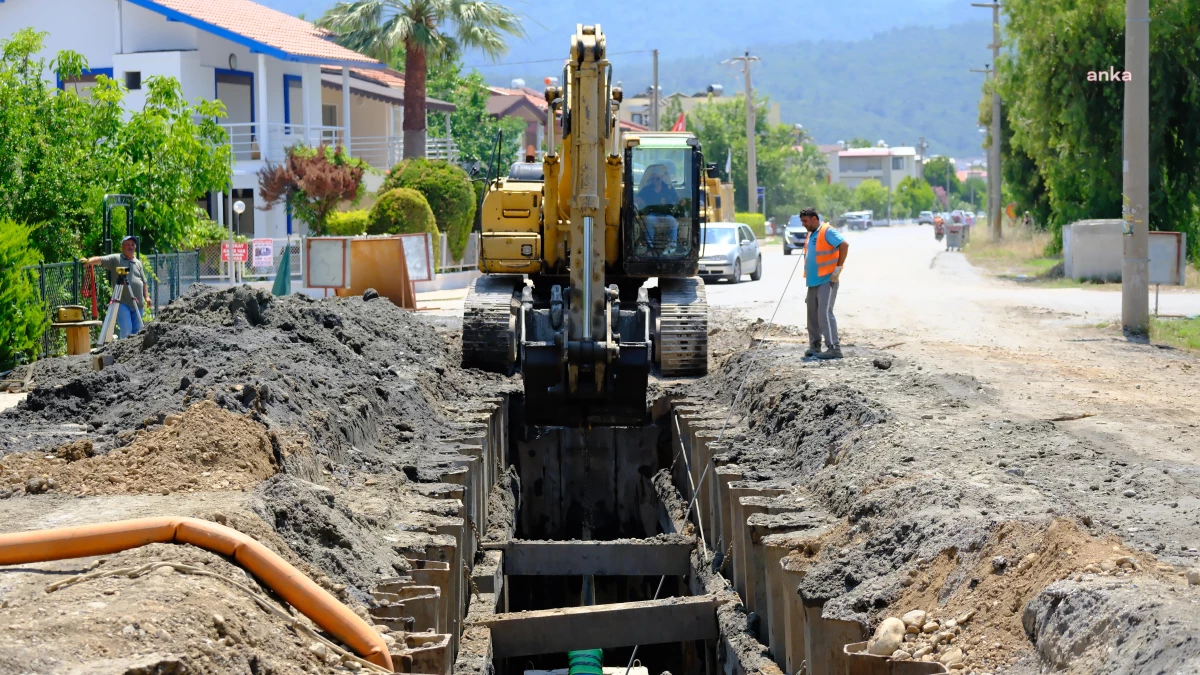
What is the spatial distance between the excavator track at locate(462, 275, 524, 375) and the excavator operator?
1856 mm

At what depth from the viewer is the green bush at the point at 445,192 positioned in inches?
1334

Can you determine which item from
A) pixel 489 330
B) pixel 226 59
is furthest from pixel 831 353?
pixel 226 59

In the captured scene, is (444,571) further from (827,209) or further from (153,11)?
(827,209)

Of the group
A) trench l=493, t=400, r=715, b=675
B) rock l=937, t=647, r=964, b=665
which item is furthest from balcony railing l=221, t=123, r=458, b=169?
rock l=937, t=647, r=964, b=665

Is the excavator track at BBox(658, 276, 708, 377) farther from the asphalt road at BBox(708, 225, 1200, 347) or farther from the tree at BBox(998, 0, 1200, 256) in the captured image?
the tree at BBox(998, 0, 1200, 256)

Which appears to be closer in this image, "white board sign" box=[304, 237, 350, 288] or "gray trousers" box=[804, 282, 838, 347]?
"gray trousers" box=[804, 282, 838, 347]

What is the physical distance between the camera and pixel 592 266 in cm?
1220

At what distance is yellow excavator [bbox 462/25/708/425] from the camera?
12.2m

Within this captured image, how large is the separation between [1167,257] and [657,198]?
10.4m

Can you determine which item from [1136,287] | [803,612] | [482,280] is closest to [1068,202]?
[1136,287]

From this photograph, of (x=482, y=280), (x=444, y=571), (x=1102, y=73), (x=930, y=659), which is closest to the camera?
(x=930, y=659)

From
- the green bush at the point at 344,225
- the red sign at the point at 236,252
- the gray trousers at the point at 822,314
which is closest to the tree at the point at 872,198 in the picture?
the green bush at the point at 344,225

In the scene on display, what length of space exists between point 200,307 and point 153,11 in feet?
80.3

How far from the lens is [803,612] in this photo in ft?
25.1
